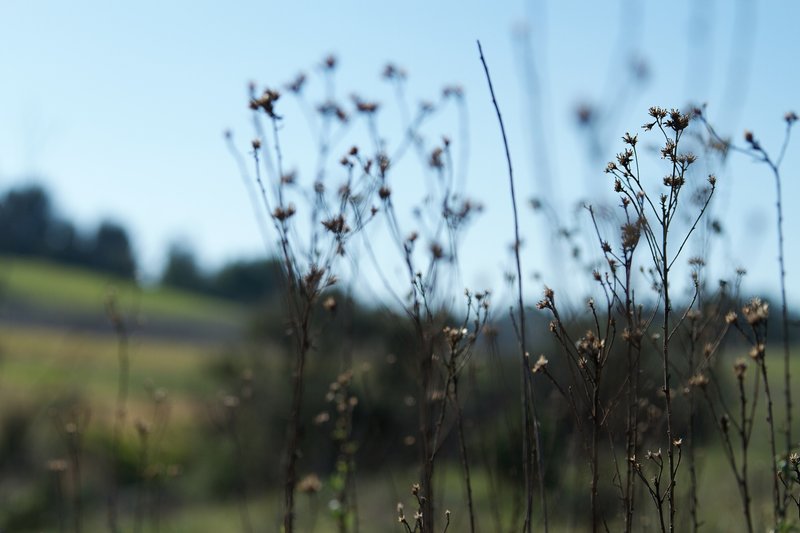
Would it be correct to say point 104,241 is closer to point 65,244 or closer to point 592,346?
point 65,244

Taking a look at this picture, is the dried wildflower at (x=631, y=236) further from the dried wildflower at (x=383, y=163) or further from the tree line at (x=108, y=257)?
the tree line at (x=108, y=257)

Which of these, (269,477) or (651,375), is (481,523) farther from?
(269,477)

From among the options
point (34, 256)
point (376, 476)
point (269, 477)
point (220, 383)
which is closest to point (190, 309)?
point (34, 256)

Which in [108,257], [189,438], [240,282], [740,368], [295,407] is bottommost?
[189,438]

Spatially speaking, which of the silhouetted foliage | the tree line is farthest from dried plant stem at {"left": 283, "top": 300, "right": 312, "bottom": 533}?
the tree line

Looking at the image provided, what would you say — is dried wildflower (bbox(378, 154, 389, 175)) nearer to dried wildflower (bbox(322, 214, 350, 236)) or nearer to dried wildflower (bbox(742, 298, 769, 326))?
dried wildflower (bbox(322, 214, 350, 236))

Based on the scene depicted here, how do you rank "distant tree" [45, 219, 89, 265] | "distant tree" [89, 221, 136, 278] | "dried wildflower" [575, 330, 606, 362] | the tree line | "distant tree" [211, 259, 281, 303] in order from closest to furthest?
"dried wildflower" [575, 330, 606, 362], the tree line, "distant tree" [89, 221, 136, 278], "distant tree" [45, 219, 89, 265], "distant tree" [211, 259, 281, 303]

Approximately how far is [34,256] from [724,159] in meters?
80.7

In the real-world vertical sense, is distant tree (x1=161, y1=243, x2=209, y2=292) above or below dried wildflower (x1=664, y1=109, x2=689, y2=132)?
above

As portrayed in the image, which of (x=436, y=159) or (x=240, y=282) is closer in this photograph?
(x=436, y=159)

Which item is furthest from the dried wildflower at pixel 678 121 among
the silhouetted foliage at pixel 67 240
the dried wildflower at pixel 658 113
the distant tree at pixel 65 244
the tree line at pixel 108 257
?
the distant tree at pixel 65 244

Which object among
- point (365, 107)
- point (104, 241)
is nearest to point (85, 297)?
point (104, 241)

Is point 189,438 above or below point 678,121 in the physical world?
below

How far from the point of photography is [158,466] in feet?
16.0
